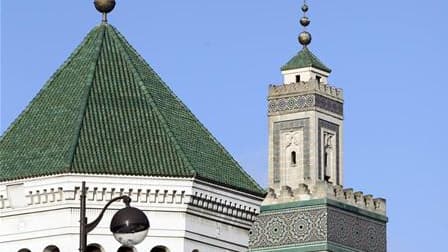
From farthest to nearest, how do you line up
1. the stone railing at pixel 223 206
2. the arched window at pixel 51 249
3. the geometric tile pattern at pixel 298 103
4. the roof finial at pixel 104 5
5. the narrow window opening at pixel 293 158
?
the narrow window opening at pixel 293 158 → the geometric tile pattern at pixel 298 103 → the roof finial at pixel 104 5 → the stone railing at pixel 223 206 → the arched window at pixel 51 249

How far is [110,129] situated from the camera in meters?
41.5

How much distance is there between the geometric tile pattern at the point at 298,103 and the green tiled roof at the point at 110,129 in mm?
48876

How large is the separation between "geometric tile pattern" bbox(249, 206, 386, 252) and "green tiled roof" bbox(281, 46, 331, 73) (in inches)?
268

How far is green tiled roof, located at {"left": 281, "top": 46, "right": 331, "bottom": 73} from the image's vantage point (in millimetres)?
93500

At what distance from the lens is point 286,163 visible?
92750 millimetres

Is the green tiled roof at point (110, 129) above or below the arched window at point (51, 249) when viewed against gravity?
above

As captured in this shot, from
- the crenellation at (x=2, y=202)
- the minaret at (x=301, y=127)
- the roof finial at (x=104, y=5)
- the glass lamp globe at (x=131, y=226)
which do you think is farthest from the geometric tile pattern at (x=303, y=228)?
the glass lamp globe at (x=131, y=226)

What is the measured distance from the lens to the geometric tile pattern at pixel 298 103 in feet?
303

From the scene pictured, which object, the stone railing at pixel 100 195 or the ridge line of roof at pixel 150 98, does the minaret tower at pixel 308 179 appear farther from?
the stone railing at pixel 100 195

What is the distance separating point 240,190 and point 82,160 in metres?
3.21

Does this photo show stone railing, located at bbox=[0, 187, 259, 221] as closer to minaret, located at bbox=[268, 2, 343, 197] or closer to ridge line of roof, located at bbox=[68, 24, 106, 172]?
ridge line of roof, located at bbox=[68, 24, 106, 172]

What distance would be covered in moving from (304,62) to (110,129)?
52462 millimetres

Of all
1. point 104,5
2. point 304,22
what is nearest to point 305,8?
point 304,22

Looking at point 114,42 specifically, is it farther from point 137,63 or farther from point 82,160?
point 82,160
